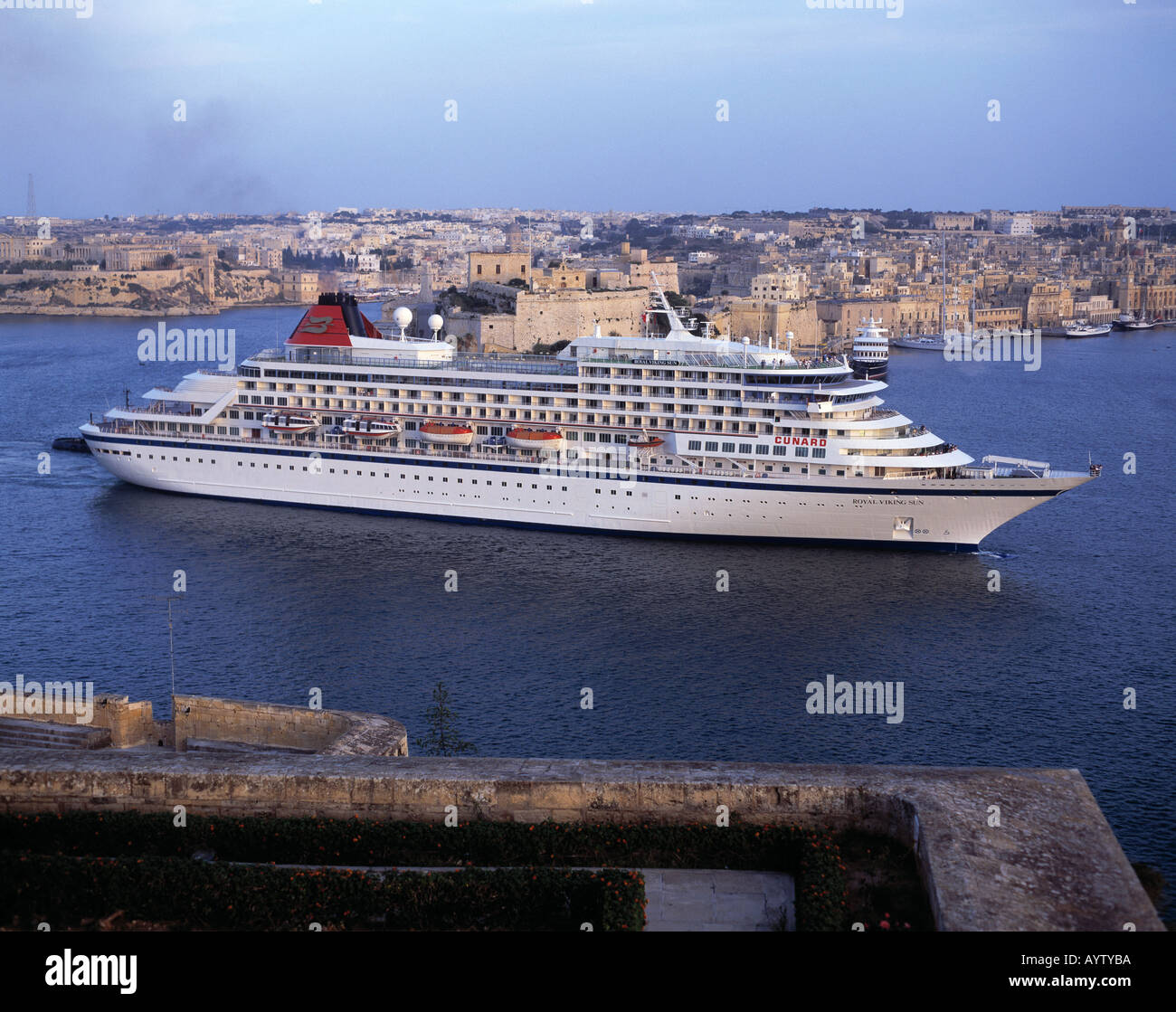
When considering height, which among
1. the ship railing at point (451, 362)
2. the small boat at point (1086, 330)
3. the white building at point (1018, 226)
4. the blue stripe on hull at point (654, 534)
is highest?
the white building at point (1018, 226)

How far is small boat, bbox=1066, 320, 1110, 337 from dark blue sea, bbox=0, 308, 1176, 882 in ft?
184

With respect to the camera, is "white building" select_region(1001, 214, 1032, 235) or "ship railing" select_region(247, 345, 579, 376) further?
"white building" select_region(1001, 214, 1032, 235)

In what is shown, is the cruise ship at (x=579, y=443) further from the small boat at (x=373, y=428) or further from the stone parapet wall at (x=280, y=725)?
the stone parapet wall at (x=280, y=725)

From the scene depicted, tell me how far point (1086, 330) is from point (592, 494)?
68.6 m

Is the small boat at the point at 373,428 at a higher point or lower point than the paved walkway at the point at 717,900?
higher

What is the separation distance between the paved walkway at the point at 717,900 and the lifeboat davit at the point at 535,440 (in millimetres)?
19369

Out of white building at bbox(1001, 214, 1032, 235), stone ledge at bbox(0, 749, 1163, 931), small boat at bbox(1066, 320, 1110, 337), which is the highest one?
white building at bbox(1001, 214, 1032, 235)

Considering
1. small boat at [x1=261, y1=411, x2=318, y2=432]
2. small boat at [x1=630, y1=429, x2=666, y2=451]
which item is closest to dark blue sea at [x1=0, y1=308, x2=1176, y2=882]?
small boat at [x1=261, y1=411, x2=318, y2=432]

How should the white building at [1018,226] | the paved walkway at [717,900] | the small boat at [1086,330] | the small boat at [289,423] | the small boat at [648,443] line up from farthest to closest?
the white building at [1018,226] → the small boat at [1086,330] → the small boat at [289,423] → the small boat at [648,443] → the paved walkway at [717,900]

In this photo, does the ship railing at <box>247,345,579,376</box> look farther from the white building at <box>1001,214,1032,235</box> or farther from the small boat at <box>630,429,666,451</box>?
the white building at <box>1001,214,1032,235</box>

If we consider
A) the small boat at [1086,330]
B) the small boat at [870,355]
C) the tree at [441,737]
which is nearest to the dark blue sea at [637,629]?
the tree at [441,737]

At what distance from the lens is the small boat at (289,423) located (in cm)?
3080

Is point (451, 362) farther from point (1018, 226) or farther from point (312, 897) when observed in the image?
point (1018, 226)

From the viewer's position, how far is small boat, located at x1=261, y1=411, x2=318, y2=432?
30.8 metres
